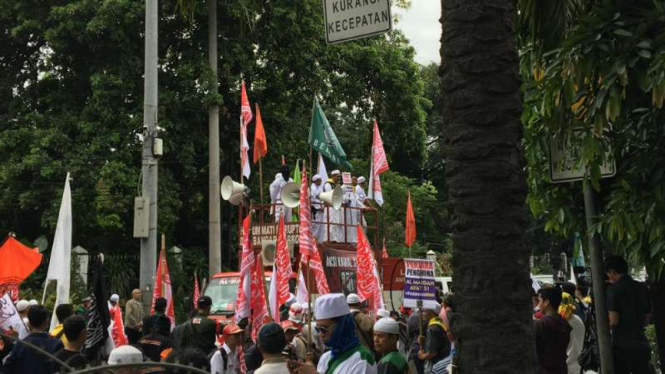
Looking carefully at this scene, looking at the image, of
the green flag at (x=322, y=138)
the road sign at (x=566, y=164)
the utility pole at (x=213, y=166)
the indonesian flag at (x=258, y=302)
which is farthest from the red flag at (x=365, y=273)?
the utility pole at (x=213, y=166)

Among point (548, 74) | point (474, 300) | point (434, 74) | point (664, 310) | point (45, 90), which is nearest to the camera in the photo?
point (474, 300)

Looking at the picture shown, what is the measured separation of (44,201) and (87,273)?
2.32m

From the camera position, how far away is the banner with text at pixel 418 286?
1128 cm

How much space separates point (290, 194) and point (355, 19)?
1167cm

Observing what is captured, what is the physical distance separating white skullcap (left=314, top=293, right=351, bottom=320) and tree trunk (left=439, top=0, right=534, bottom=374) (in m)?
1.65

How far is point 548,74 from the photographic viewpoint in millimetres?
7148

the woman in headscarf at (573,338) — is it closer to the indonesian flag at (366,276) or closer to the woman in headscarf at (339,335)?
the indonesian flag at (366,276)

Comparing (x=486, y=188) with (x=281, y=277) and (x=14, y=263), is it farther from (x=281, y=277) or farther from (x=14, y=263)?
(x=14, y=263)

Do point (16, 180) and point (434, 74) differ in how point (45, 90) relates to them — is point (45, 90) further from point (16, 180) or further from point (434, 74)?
point (434, 74)

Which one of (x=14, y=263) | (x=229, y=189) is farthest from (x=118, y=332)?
(x=229, y=189)

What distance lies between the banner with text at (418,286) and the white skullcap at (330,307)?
16.4 feet

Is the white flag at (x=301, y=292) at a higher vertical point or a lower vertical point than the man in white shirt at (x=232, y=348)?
higher

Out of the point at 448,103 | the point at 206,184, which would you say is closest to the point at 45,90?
the point at 206,184

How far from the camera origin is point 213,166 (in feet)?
84.4
